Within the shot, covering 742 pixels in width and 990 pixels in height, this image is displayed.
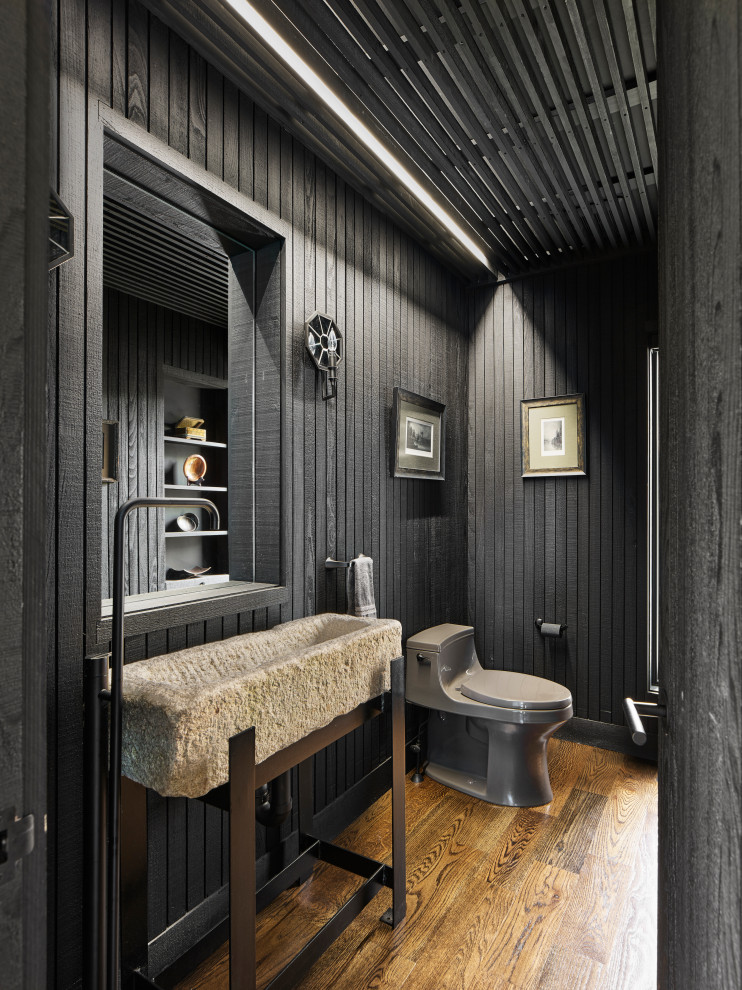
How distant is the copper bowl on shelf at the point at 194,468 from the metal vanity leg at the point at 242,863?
0.88m

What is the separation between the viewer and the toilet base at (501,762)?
245 centimetres

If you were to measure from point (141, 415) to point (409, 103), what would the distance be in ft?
4.67

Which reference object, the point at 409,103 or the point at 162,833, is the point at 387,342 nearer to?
the point at 409,103

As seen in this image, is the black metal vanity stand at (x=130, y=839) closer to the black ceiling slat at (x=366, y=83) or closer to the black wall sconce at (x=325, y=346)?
the black wall sconce at (x=325, y=346)

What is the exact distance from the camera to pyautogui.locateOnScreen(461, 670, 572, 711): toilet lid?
2396mm

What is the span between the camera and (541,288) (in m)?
3.25

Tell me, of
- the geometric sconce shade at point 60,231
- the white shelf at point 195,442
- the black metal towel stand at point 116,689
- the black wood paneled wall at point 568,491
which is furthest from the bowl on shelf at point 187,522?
the black wood paneled wall at point 568,491

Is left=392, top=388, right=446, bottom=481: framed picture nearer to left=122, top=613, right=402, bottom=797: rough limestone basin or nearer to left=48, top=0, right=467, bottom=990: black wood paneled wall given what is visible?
left=48, top=0, right=467, bottom=990: black wood paneled wall

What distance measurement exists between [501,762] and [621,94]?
2675mm

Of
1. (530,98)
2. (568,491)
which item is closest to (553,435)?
(568,491)

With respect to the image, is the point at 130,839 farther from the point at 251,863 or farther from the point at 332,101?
the point at 332,101

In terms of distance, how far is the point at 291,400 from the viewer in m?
2.02

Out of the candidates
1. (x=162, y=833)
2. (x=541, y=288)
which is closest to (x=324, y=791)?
(x=162, y=833)

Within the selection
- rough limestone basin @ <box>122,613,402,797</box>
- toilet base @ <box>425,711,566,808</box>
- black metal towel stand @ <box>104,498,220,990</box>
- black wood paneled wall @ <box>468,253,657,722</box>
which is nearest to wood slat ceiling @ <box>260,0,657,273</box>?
black wood paneled wall @ <box>468,253,657,722</box>
